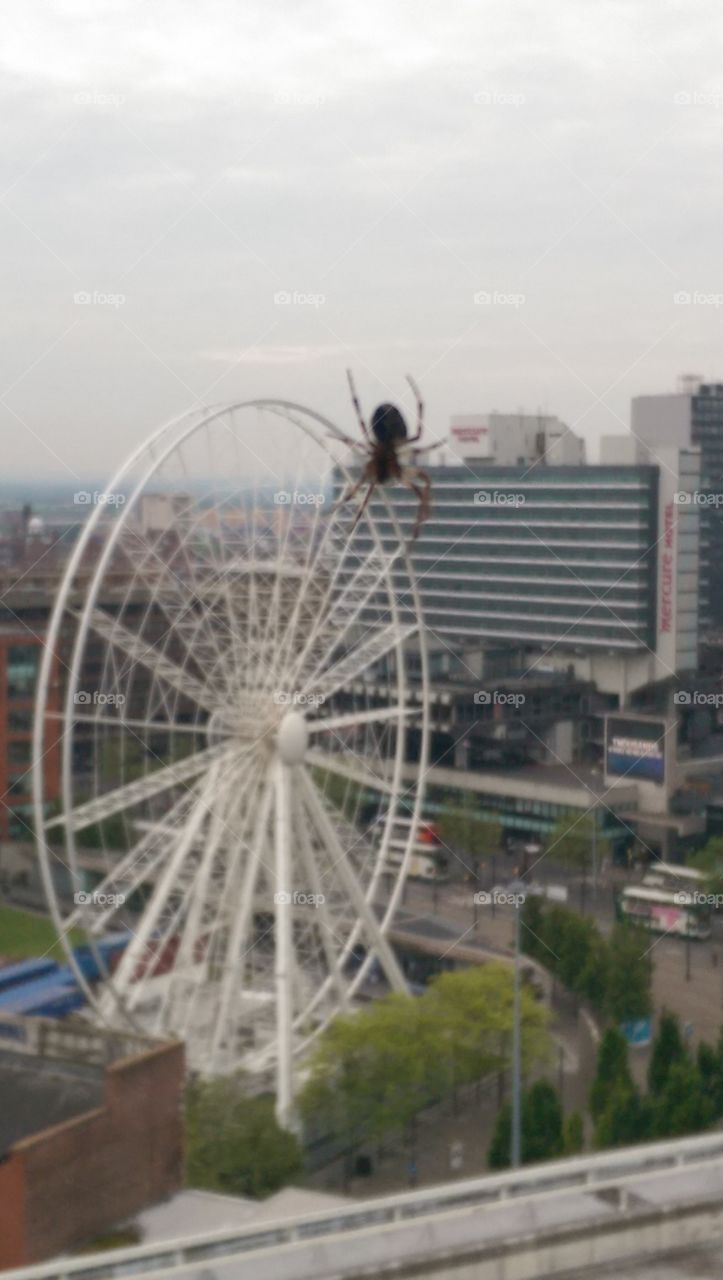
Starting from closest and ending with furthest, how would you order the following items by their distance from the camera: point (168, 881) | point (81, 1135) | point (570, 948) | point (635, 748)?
point (81, 1135) < point (168, 881) < point (570, 948) < point (635, 748)

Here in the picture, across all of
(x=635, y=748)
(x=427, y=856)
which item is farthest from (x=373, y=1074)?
(x=635, y=748)

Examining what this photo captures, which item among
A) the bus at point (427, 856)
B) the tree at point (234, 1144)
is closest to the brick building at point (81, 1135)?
the tree at point (234, 1144)

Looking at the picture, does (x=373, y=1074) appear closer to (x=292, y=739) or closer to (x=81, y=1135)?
(x=292, y=739)

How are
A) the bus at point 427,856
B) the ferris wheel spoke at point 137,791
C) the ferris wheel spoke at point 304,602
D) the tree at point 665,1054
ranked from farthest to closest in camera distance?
the bus at point 427,856 → the tree at point 665,1054 → the ferris wheel spoke at point 304,602 → the ferris wheel spoke at point 137,791

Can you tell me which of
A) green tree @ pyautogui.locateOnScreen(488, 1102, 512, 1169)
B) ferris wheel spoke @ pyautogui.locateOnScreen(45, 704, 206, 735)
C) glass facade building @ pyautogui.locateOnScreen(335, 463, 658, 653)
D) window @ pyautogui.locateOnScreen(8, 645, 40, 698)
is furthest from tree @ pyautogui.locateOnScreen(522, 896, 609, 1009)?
glass facade building @ pyautogui.locateOnScreen(335, 463, 658, 653)

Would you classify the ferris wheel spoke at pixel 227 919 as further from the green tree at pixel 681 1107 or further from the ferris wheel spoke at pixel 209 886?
the green tree at pixel 681 1107

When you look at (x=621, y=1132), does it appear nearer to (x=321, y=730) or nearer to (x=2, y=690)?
(x=321, y=730)

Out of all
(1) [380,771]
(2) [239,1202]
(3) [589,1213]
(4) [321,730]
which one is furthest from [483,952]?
(3) [589,1213]
